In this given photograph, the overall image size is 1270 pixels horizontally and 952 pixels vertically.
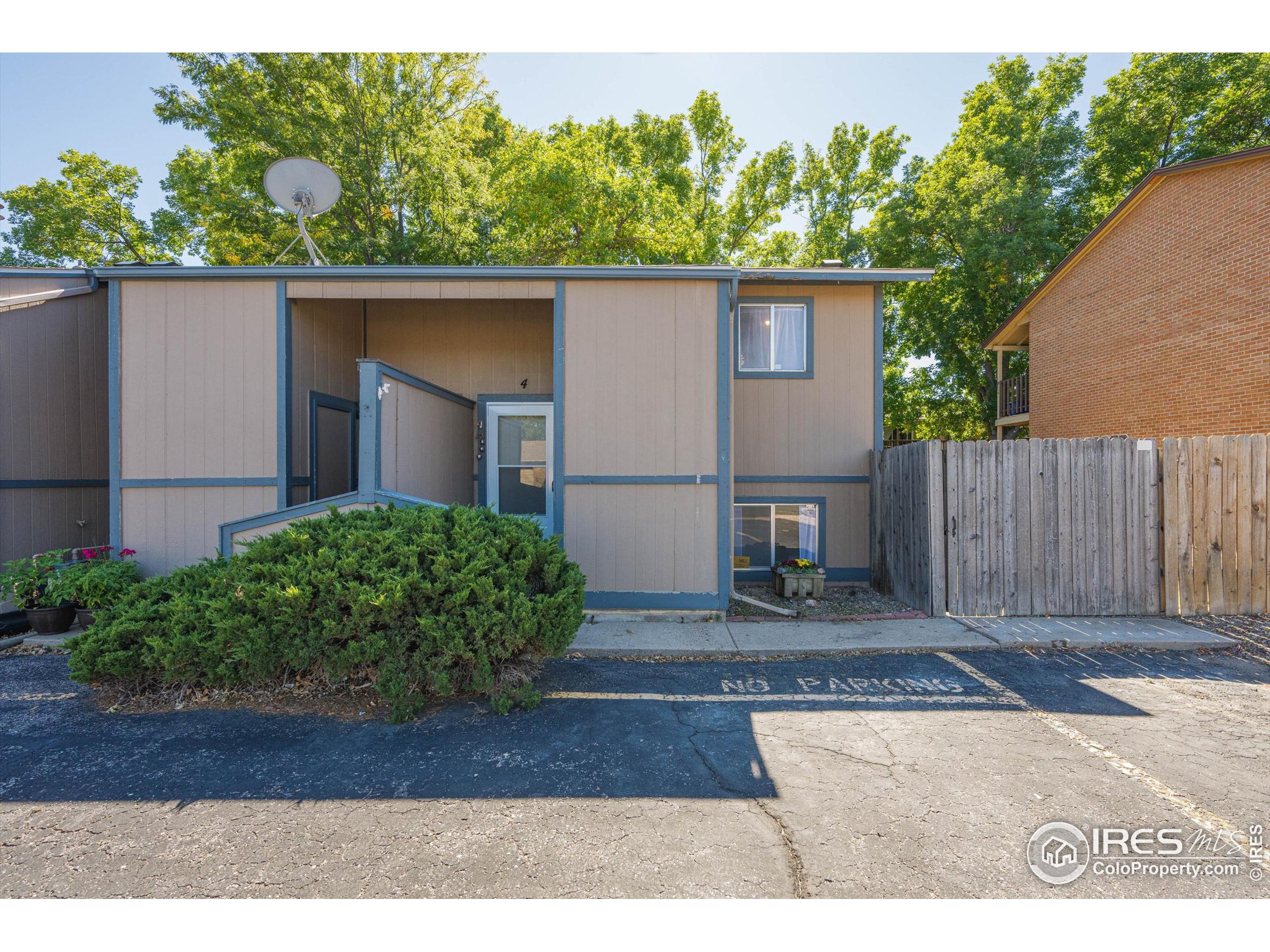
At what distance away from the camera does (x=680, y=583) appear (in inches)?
236

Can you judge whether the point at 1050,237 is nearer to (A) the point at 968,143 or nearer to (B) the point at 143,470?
(A) the point at 968,143

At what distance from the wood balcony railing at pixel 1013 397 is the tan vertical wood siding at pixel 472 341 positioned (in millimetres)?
15506

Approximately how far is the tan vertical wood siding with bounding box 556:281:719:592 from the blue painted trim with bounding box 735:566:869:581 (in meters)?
2.27

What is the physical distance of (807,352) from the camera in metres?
8.12

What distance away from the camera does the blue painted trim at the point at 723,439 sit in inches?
234

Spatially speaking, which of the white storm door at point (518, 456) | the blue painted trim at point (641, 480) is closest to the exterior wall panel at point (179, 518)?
the white storm door at point (518, 456)

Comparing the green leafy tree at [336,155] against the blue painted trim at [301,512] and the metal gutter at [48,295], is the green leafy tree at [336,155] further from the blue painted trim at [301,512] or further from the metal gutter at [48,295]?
the blue painted trim at [301,512]

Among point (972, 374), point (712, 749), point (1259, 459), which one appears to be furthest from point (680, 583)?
point (972, 374)

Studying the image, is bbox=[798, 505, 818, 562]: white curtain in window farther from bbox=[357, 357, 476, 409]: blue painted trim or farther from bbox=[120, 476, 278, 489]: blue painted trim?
bbox=[120, 476, 278, 489]: blue painted trim

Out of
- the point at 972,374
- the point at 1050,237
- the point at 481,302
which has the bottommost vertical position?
the point at 481,302

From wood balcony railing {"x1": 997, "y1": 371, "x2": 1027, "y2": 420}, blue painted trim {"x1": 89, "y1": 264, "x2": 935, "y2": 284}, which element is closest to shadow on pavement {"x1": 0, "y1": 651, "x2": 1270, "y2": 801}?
blue painted trim {"x1": 89, "y1": 264, "x2": 935, "y2": 284}

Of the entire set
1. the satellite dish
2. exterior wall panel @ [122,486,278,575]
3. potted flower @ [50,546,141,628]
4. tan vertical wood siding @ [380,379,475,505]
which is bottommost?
potted flower @ [50,546,141,628]

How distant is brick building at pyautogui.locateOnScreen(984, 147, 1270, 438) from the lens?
9242 millimetres

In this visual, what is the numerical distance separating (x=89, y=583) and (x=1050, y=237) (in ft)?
80.5
